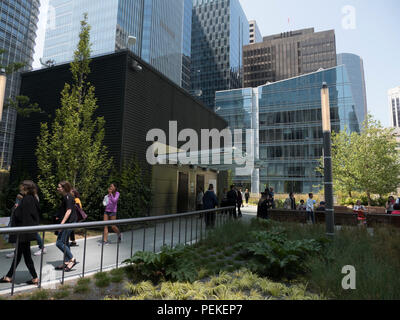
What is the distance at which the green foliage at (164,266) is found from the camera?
4.40 meters

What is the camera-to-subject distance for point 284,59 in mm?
114375

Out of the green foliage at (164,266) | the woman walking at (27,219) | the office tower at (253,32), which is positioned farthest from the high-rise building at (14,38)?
the office tower at (253,32)

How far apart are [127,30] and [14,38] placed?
42.3 m

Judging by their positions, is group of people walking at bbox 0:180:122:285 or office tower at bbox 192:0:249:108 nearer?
group of people walking at bbox 0:180:122:285

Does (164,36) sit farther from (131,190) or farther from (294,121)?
(131,190)

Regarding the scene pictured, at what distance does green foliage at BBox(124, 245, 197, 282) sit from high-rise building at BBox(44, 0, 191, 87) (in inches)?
3514

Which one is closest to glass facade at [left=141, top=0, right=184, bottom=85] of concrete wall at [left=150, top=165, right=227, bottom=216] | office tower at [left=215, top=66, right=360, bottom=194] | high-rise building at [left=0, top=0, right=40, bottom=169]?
high-rise building at [left=0, top=0, right=40, bottom=169]

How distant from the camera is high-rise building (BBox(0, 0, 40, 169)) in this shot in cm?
8418

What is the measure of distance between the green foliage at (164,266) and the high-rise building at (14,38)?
314 ft

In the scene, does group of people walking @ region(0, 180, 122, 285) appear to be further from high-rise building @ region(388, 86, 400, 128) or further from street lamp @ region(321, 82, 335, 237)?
high-rise building @ region(388, 86, 400, 128)

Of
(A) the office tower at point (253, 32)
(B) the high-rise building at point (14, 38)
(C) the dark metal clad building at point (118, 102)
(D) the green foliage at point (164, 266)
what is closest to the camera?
(D) the green foliage at point (164, 266)

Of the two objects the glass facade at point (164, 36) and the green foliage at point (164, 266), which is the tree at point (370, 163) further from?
the glass facade at point (164, 36)
